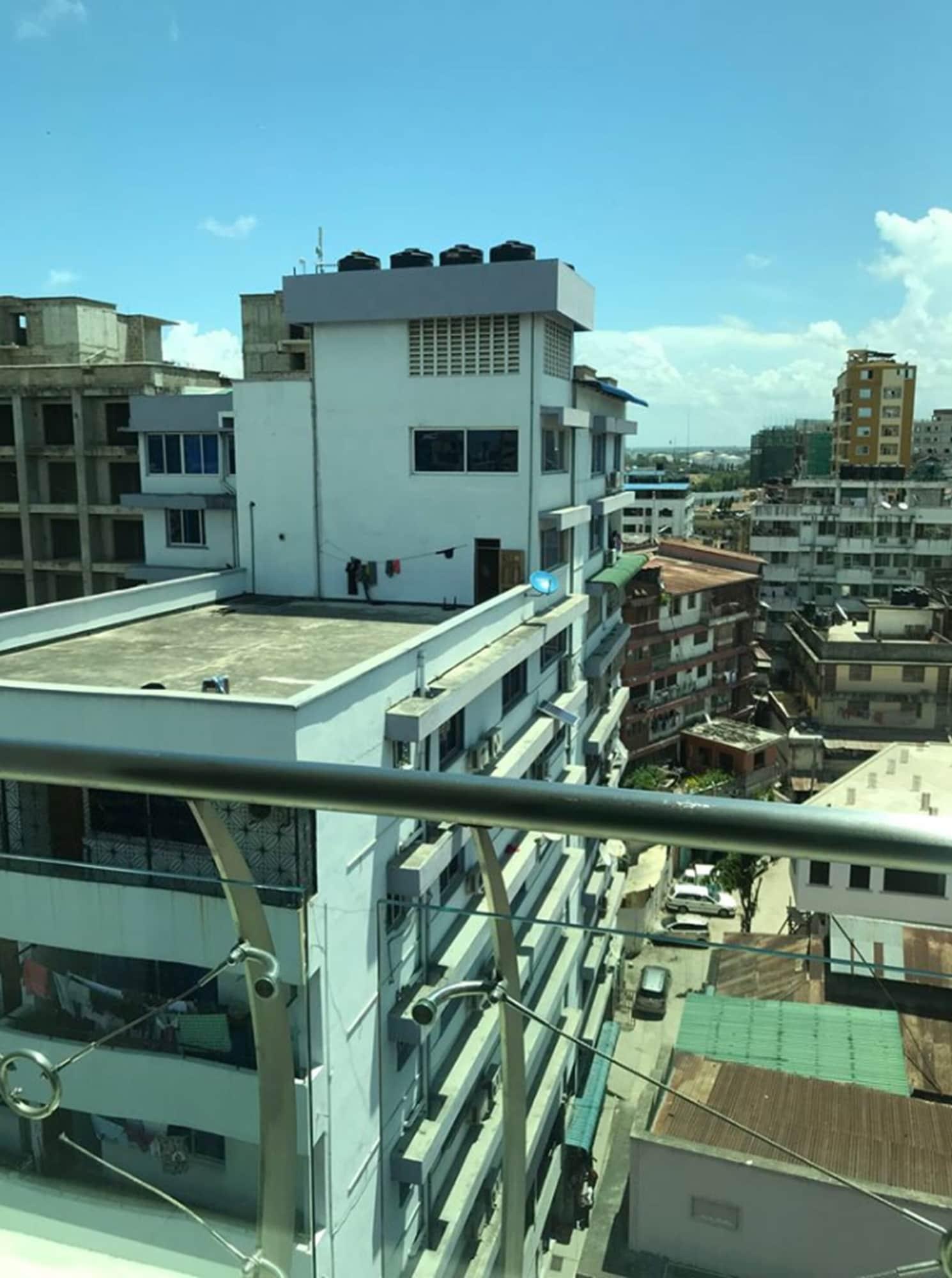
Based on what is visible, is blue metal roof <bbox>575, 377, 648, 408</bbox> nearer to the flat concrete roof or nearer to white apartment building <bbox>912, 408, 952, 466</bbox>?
the flat concrete roof

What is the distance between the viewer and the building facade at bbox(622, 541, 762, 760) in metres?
26.9

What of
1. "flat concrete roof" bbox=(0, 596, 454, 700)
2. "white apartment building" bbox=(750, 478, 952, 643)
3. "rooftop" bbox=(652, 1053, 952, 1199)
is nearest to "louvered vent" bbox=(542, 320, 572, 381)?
"flat concrete roof" bbox=(0, 596, 454, 700)

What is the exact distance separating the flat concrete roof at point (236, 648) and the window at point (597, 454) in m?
4.82

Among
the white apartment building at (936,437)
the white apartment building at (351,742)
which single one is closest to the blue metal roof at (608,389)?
the white apartment building at (351,742)

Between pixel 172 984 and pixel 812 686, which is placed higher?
pixel 172 984

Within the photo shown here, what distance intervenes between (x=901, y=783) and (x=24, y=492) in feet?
57.2

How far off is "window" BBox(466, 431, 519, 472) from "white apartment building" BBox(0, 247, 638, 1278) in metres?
0.04

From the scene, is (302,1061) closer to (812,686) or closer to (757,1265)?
(757,1265)

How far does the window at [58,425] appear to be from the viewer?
2202 cm

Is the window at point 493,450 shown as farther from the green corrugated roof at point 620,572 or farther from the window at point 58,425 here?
the window at point 58,425

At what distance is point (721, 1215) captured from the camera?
1.38 metres

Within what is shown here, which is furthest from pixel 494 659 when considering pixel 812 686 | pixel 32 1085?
pixel 812 686

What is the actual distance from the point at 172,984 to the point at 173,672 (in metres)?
7.88

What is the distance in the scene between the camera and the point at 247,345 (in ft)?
63.3
